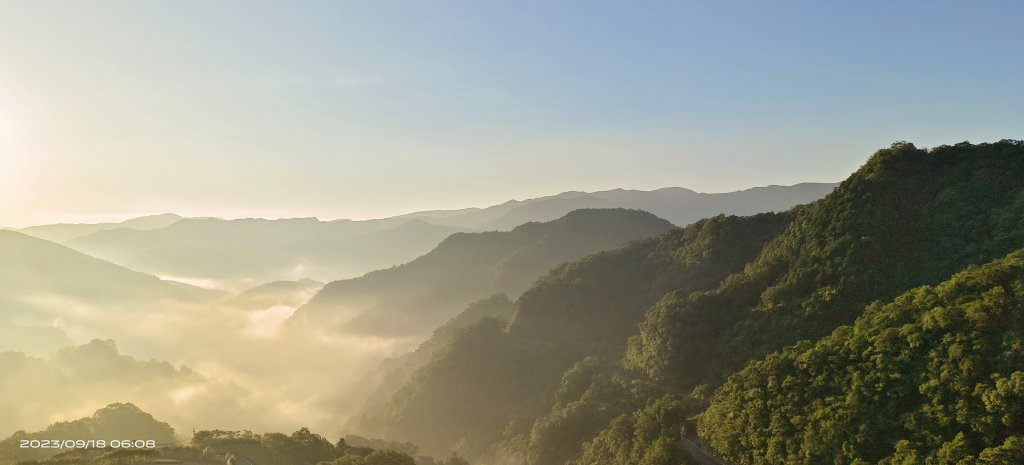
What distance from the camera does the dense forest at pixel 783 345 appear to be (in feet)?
79.5

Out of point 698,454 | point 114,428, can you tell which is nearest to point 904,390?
point 698,454

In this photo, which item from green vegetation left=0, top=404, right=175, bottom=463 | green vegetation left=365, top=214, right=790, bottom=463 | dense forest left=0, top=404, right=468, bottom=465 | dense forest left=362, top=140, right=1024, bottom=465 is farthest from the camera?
green vegetation left=365, top=214, right=790, bottom=463

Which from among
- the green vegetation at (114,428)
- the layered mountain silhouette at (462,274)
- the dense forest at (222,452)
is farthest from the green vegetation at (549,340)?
the layered mountain silhouette at (462,274)

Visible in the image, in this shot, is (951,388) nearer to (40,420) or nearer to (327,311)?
(40,420)

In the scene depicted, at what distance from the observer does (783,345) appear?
121 feet

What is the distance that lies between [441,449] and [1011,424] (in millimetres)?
54313

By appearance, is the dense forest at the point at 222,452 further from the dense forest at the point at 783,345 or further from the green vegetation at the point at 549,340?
the dense forest at the point at 783,345

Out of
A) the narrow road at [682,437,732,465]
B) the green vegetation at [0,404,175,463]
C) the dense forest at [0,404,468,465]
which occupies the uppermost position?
the dense forest at [0,404,468,465]

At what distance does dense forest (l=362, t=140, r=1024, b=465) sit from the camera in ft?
79.5

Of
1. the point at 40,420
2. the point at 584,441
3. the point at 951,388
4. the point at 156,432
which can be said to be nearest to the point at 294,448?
the point at 584,441

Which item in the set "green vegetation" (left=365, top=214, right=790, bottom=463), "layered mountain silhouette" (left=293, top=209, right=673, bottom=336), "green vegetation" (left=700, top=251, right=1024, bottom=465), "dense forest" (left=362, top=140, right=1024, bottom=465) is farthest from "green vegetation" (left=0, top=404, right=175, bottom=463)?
"layered mountain silhouette" (left=293, top=209, right=673, bottom=336)

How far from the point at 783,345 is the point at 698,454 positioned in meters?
10.7

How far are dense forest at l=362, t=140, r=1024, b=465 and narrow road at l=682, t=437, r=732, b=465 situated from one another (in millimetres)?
931

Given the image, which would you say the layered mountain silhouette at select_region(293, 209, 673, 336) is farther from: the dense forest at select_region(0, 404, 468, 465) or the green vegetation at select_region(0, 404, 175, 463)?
the dense forest at select_region(0, 404, 468, 465)
